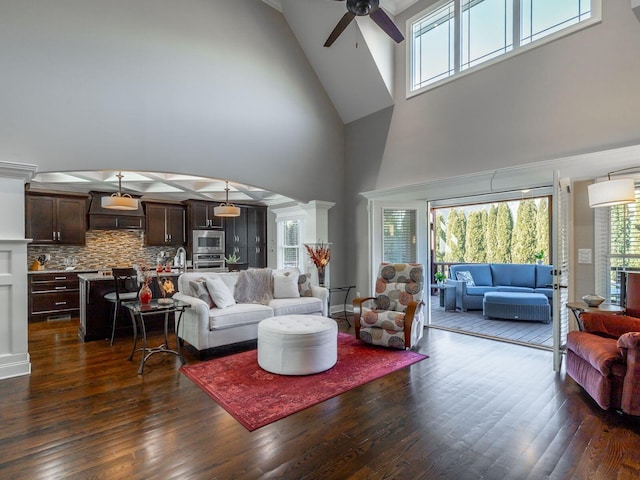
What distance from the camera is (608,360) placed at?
259cm

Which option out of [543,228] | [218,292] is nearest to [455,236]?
[543,228]

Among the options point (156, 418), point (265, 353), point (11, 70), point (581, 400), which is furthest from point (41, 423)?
point (581, 400)

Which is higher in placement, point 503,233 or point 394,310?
point 503,233

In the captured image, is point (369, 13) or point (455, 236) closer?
point (369, 13)

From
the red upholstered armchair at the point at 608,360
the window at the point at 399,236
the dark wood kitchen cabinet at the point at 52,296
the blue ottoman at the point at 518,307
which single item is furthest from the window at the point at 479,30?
the dark wood kitchen cabinet at the point at 52,296

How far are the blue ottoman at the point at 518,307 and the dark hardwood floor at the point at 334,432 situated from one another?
253 centimetres

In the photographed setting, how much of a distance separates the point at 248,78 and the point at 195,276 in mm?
3220

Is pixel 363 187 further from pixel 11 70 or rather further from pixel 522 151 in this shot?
pixel 11 70

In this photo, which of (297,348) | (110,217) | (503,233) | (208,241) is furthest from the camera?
(503,233)

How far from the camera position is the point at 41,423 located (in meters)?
2.48

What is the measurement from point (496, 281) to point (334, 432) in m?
6.25

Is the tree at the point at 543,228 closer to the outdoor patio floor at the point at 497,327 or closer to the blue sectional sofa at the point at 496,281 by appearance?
the blue sectional sofa at the point at 496,281

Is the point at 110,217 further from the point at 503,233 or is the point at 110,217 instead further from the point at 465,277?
the point at 503,233

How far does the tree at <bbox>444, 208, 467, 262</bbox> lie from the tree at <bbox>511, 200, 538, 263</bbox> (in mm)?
1247
